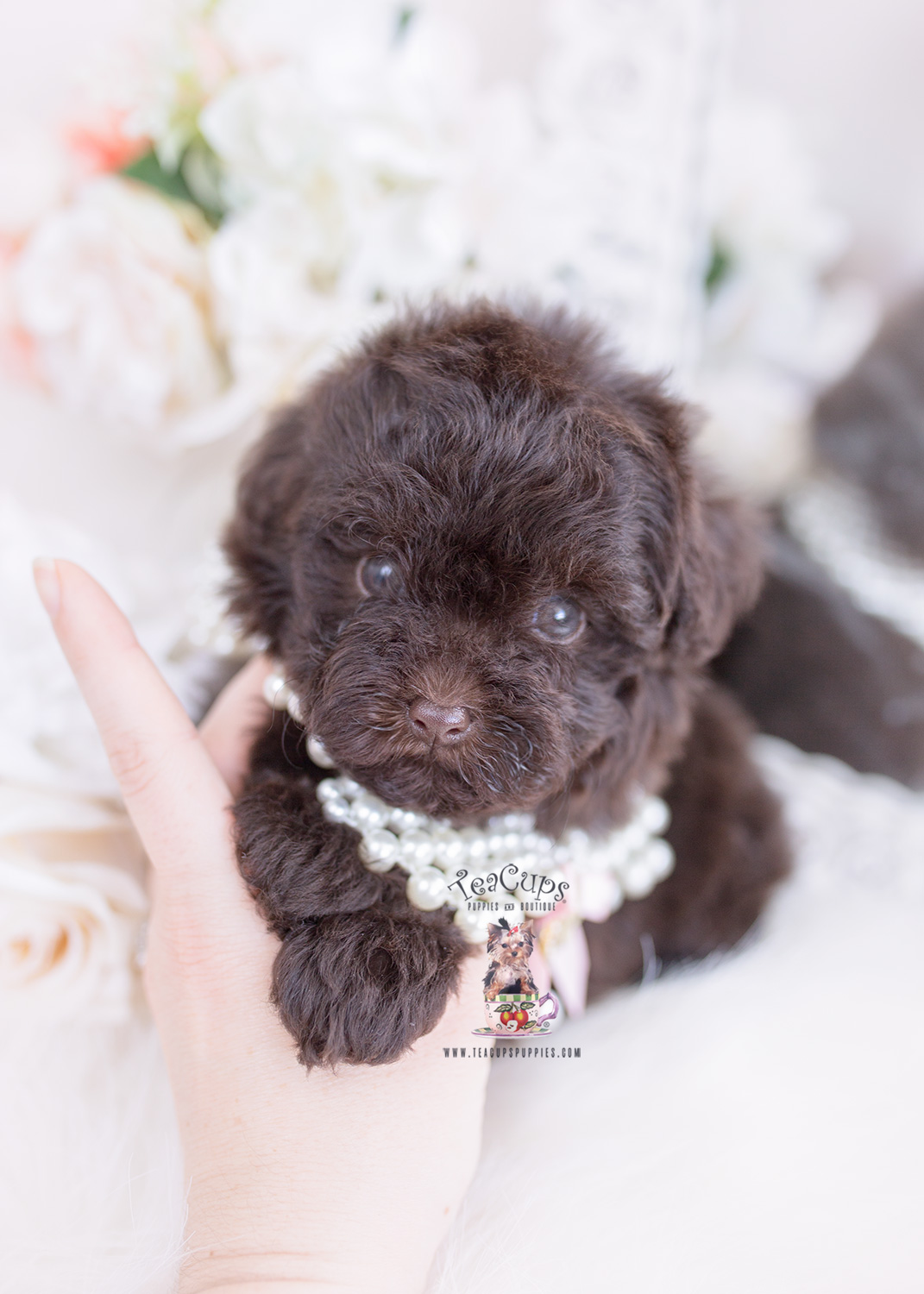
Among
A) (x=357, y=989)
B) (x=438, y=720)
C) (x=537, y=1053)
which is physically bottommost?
(x=537, y=1053)

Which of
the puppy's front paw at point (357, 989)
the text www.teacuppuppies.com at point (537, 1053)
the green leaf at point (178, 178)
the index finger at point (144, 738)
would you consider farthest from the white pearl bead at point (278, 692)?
the green leaf at point (178, 178)

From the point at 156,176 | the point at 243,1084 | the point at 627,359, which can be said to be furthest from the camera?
the point at 156,176

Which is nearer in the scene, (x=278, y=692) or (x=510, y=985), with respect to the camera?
(x=510, y=985)

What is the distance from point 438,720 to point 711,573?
534mm

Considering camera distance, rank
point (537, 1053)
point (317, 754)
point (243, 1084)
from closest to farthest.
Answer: point (243, 1084)
point (317, 754)
point (537, 1053)

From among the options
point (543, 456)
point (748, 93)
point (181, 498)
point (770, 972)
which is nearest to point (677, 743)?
point (770, 972)

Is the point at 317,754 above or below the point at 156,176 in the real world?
below

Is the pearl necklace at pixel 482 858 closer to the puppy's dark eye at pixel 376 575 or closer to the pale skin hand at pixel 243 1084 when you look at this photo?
the pale skin hand at pixel 243 1084

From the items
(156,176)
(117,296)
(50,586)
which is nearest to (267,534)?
(50,586)

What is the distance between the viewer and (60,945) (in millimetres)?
1376

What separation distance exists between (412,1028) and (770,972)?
2.80 ft

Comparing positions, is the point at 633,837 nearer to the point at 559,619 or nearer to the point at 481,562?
the point at 559,619

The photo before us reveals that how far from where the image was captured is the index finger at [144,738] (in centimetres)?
122

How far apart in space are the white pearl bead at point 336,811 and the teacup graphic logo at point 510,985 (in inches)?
10.0
